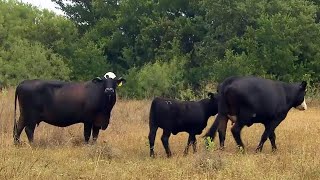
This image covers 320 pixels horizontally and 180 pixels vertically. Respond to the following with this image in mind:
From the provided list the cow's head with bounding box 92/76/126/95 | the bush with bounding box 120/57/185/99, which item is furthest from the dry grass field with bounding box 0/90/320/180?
the bush with bounding box 120/57/185/99

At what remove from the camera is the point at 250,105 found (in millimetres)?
11156

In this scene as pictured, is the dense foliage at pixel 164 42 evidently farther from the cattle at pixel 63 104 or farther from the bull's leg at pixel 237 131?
the bull's leg at pixel 237 131

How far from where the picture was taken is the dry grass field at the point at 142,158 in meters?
7.82

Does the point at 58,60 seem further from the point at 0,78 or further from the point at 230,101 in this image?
the point at 230,101

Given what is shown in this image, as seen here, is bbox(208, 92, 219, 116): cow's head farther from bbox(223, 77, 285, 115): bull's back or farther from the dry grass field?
the dry grass field

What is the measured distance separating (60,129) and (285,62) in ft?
66.8

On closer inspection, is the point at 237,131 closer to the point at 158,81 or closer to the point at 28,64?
the point at 158,81

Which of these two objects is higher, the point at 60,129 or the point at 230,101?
the point at 230,101

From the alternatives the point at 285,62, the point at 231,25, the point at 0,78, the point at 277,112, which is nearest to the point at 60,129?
the point at 277,112

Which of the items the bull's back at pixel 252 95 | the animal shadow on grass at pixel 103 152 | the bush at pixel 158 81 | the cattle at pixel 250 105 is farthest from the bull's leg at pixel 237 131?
the bush at pixel 158 81

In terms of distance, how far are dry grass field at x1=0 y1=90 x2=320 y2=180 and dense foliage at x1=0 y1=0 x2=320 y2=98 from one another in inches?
526

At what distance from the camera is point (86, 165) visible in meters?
8.66

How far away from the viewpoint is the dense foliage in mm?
31734

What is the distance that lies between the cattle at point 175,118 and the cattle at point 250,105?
45cm
